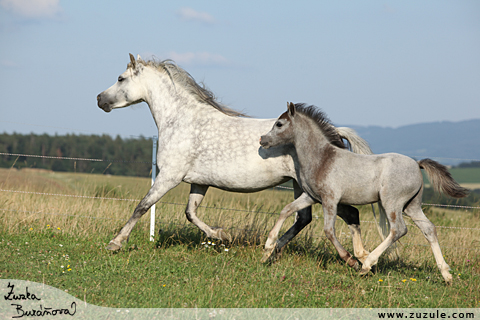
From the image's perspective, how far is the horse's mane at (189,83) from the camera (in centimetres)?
601

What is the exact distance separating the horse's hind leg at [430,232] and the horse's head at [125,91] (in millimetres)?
3953

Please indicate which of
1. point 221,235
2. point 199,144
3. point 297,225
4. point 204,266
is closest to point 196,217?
point 221,235

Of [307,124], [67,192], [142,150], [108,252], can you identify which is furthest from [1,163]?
[307,124]

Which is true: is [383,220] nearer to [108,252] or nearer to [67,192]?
[108,252]

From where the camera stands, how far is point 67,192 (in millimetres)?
10281

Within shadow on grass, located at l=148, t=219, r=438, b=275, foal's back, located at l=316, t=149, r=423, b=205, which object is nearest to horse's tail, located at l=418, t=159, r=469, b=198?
foal's back, located at l=316, t=149, r=423, b=205

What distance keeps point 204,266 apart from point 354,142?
8.18 feet

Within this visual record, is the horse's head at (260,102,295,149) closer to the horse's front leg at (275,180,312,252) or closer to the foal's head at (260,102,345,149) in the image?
the foal's head at (260,102,345,149)

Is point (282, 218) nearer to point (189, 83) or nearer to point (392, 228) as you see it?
point (392, 228)

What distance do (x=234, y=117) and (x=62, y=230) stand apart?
3425 millimetres

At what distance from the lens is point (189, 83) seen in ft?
20.1

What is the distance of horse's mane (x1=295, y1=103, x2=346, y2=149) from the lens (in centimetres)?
531

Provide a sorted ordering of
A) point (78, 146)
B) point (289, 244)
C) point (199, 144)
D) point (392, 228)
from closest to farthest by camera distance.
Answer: point (392, 228) < point (199, 144) < point (289, 244) < point (78, 146)

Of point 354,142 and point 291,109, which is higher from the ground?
point 291,109
